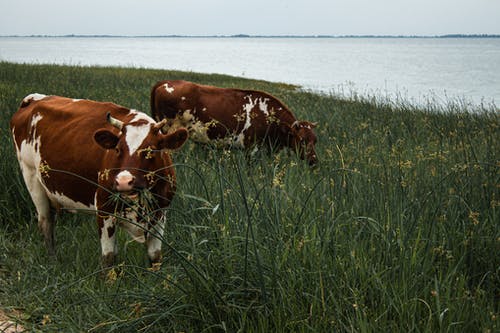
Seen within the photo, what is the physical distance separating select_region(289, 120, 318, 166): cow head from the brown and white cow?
3769 mm

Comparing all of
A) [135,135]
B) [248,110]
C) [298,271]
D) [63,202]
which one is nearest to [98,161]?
[135,135]

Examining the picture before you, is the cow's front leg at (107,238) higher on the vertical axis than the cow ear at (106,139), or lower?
lower

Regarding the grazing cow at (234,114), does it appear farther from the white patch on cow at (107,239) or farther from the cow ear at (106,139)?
the cow ear at (106,139)

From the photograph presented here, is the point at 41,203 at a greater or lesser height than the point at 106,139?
lesser

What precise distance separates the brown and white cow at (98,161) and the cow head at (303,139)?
377 centimetres

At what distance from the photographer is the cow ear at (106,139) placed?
12.9 ft

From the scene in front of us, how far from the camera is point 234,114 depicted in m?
8.45

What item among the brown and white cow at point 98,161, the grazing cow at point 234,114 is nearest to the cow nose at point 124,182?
the brown and white cow at point 98,161

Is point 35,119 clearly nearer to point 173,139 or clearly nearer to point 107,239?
point 107,239

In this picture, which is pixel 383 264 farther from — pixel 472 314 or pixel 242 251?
pixel 242 251

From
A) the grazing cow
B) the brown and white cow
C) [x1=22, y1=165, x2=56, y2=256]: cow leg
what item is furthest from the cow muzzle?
the grazing cow

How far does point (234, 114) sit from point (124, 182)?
197 inches

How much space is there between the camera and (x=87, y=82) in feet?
55.4

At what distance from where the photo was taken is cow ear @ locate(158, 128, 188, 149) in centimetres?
395
